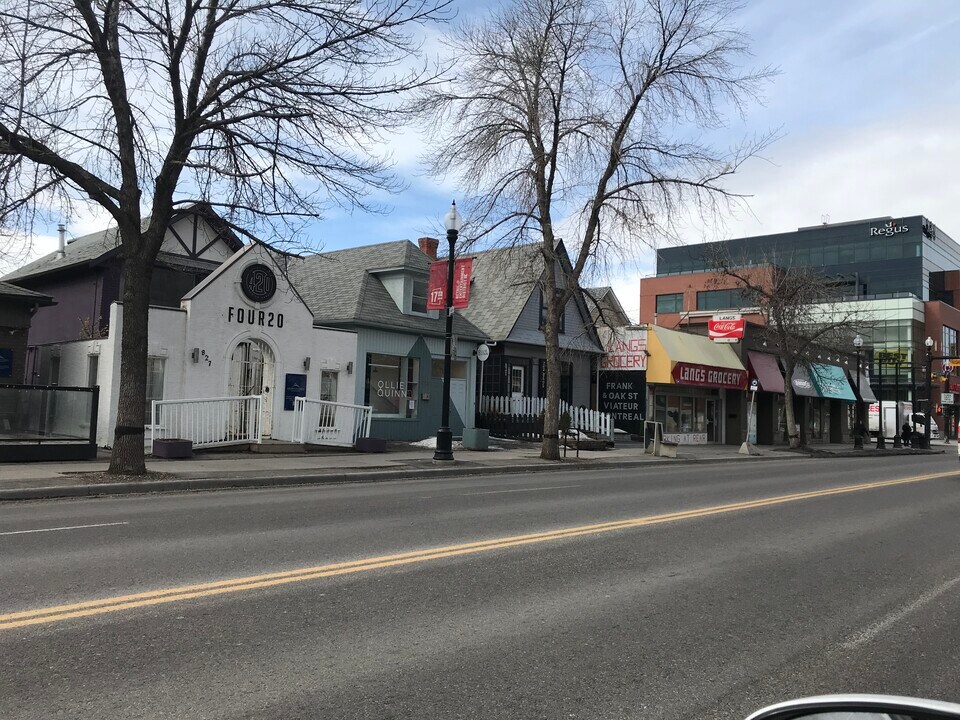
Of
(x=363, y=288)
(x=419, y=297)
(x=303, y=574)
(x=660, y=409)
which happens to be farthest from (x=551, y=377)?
(x=303, y=574)

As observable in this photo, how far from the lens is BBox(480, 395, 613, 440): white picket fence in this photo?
2802 centimetres

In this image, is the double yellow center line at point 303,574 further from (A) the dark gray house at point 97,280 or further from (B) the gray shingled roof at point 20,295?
(B) the gray shingled roof at point 20,295

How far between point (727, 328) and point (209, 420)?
85.5ft

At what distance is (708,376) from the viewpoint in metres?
33.5

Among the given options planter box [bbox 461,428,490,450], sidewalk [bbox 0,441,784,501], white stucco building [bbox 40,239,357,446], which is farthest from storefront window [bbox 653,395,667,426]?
white stucco building [bbox 40,239,357,446]

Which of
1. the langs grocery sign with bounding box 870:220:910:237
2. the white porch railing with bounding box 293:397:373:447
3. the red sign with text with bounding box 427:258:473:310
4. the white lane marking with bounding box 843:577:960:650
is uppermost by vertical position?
the langs grocery sign with bounding box 870:220:910:237

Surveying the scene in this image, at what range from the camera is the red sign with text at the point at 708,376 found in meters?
31.5

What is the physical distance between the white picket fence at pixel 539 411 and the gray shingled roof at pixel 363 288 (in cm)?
263

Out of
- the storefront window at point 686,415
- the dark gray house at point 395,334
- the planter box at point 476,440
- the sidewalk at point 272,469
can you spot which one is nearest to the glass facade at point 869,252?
the storefront window at point 686,415

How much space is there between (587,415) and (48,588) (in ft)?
79.1

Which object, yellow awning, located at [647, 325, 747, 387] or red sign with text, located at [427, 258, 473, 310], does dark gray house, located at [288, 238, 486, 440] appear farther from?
yellow awning, located at [647, 325, 747, 387]

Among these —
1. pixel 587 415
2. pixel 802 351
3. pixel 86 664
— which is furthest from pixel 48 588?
pixel 802 351

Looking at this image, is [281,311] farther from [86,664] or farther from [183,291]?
[86,664]

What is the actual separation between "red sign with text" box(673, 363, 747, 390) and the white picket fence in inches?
167
